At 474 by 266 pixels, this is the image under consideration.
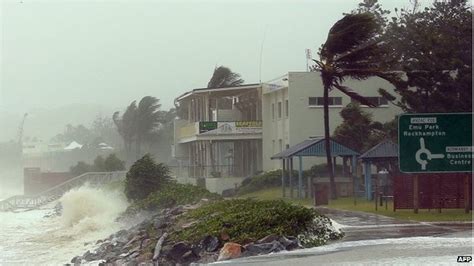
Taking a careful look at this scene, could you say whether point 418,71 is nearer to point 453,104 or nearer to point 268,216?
point 453,104

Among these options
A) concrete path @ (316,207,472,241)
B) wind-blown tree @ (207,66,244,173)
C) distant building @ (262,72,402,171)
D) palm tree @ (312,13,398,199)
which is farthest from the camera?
wind-blown tree @ (207,66,244,173)

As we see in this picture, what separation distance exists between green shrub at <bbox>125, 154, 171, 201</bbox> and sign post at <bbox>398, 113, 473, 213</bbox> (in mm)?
20924

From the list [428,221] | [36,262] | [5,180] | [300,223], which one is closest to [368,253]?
[300,223]

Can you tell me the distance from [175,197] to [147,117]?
55.3m

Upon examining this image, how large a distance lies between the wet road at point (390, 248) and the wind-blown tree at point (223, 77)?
43863 millimetres

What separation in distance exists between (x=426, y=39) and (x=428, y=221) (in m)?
17.0

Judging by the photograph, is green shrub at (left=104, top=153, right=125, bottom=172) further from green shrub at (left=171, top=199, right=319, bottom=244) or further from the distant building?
green shrub at (left=171, top=199, right=319, bottom=244)

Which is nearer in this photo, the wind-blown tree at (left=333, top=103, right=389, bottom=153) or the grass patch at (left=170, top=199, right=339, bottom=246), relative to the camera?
the grass patch at (left=170, top=199, right=339, bottom=246)

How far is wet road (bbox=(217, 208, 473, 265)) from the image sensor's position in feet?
51.5

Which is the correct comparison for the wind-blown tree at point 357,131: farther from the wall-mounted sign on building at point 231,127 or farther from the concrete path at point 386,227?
the concrete path at point 386,227

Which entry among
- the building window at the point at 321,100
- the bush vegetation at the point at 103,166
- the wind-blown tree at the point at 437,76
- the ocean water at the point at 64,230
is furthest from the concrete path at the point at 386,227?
the bush vegetation at the point at 103,166

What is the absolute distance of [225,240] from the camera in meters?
19.9

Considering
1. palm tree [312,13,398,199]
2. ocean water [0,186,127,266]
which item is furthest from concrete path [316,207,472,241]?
palm tree [312,13,398,199]

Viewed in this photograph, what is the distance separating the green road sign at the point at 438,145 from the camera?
2016 centimetres
